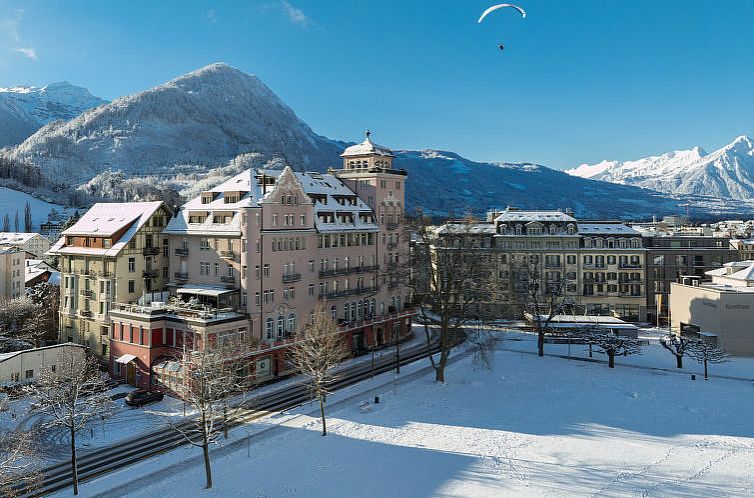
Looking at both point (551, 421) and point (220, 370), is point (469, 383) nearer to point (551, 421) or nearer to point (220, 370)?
point (551, 421)

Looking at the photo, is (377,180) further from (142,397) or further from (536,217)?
(142,397)

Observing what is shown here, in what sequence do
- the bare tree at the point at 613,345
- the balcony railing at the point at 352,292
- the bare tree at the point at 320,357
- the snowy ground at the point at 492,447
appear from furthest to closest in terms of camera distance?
the balcony railing at the point at 352,292, the bare tree at the point at 613,345, the bare tree at the point at 320,357, the snowy ground at the point at 492,447

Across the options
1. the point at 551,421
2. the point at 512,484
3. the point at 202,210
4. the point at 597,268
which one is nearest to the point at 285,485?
the point at 512,484

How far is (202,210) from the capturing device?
233 feet

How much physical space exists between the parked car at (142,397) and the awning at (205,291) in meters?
12.0

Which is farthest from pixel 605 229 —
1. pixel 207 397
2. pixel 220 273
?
pixel 207 397

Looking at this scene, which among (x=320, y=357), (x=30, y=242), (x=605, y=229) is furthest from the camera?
(x=30, y=242)

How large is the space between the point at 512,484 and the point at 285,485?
15608 millimetres

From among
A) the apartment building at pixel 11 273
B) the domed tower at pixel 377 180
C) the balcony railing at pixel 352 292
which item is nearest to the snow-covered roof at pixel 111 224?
the balcony railing at pixel 352 292

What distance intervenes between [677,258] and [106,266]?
345 ft

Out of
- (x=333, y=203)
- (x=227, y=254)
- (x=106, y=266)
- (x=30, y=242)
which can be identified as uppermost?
(x=333, y=203)

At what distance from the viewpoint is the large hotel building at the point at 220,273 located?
205 feet

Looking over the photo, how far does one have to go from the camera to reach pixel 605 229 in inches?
4653

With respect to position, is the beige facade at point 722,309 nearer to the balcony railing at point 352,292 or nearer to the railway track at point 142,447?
the balcony railing at point 352,292
